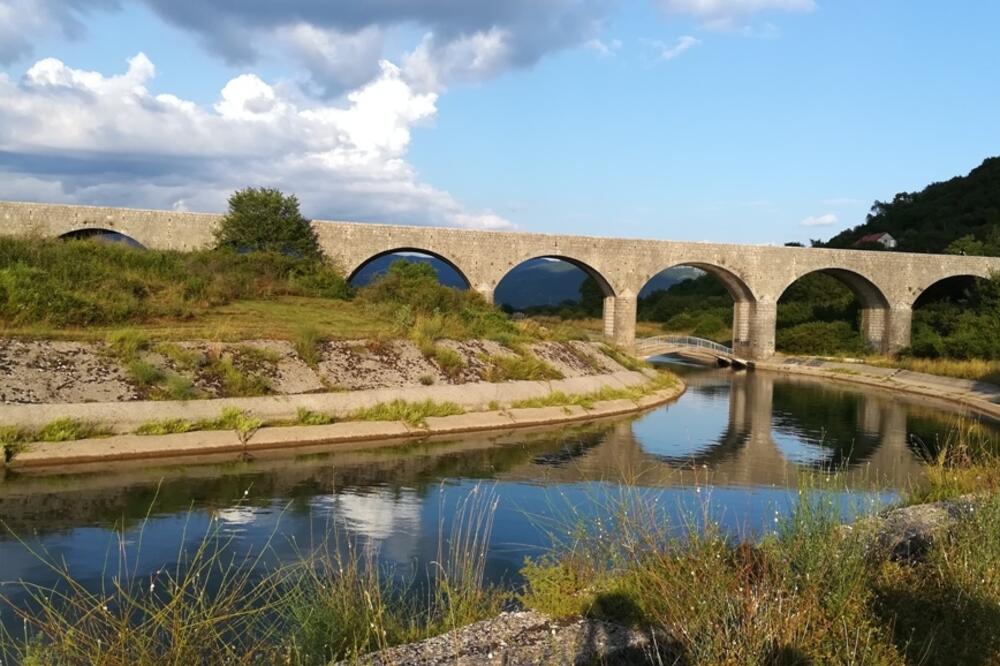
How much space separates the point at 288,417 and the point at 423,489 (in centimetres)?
502

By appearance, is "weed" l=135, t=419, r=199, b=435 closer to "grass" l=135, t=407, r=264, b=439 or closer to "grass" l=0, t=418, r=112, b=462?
"grass" l=135, t=407, r=264, b=439

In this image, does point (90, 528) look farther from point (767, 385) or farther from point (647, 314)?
point (647, 314)

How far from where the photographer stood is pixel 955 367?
35.9m

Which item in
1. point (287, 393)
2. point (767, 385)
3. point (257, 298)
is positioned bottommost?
point (767, 385)

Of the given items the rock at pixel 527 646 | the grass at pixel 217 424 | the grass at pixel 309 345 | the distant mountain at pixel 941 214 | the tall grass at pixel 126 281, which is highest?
the distant mountain at pixel 941 214

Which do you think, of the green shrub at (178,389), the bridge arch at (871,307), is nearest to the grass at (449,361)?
the green shrub at (178,389)

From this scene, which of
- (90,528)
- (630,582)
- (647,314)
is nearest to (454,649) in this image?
(630,582)

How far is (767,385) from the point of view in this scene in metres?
36.8

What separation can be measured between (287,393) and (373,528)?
7548 millimetres

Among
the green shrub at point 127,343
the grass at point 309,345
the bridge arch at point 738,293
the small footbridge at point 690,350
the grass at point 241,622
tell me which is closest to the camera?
the grass at point 241,622

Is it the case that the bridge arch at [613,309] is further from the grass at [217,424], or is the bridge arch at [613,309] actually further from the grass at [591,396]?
the grass at [217,424]

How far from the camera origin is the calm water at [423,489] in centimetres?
936

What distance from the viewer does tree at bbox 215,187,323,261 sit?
3400 cm

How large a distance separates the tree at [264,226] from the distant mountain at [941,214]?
5078 centimetres
